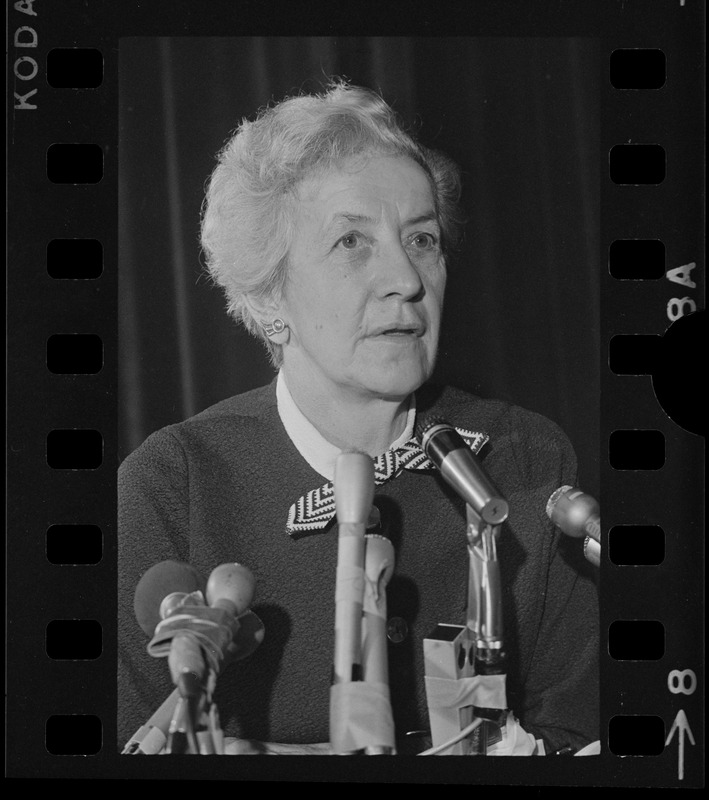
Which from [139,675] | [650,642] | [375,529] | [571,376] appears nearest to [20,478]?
[139,675]

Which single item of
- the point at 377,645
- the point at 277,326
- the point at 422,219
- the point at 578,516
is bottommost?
the point at 377,645

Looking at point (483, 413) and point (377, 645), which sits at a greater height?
point (483, 413)

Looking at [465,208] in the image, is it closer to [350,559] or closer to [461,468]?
[461,468]

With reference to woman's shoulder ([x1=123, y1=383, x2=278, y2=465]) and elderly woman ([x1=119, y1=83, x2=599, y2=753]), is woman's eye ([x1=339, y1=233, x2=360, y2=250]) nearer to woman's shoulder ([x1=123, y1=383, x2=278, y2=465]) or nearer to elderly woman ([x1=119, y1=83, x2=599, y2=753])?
elderly woman ([x1=119, y1=83, x2=599, y2=753])

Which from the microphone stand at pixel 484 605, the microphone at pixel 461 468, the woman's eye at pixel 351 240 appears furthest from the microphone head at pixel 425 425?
the woman's eye at pixel 351 240

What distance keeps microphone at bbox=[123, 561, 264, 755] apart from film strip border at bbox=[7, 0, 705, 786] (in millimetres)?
50

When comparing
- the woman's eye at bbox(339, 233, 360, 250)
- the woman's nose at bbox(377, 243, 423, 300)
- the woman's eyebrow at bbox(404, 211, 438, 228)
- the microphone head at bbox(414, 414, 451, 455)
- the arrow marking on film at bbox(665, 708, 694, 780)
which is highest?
the woman's eyebrow at bbox(404, 211, 438, 228)

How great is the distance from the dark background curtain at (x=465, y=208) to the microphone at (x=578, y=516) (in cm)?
2

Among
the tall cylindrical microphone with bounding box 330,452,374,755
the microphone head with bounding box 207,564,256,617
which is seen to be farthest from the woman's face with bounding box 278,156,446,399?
the microphone head with bounding box 207,564,256,617

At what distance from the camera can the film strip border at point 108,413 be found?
4.53ft

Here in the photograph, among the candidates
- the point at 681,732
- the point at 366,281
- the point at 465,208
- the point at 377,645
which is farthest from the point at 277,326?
the point at 681,732

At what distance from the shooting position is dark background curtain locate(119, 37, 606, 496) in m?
1.38

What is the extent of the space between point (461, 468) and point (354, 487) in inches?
4.9

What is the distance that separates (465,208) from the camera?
1.38m
